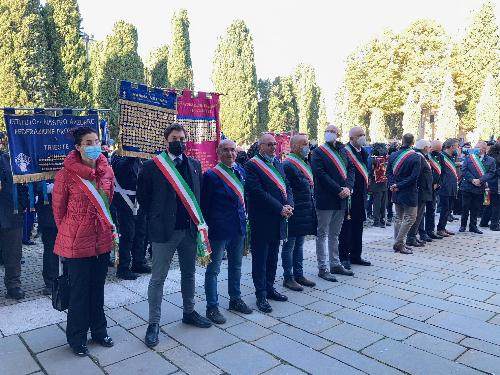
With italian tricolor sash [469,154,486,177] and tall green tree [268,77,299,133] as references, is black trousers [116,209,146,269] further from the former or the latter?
tall green tree [268,77,299,133]

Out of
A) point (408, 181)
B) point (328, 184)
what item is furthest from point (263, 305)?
point (408, 181)

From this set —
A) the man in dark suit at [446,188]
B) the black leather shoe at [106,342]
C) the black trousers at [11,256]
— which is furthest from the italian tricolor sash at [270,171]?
the man in dark suit at [446,188]

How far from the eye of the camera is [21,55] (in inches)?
714

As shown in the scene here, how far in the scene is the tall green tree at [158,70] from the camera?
1334 inches

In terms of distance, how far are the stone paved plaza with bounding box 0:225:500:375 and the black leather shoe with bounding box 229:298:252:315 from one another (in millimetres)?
99

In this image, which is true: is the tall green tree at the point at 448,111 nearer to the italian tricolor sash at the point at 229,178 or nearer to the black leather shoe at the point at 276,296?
the black leather shoe at the point at 276,296

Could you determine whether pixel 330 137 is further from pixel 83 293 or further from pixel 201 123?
pixel 83 293

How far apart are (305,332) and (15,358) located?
266 centimetres

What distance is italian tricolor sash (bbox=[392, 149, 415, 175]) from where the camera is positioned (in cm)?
751

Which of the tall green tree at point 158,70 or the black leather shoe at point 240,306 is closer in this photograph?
the black leather shoe at point 240,306

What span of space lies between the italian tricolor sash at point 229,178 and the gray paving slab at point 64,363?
2063 mm

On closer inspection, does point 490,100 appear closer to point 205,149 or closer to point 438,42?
point 438,42

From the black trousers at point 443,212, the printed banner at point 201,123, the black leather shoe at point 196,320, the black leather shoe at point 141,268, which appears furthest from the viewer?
the black trousers at point 443,212

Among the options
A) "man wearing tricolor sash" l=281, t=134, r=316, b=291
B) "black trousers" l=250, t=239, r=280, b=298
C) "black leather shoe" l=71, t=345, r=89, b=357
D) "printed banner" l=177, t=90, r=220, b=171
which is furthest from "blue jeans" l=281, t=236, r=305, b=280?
"black leather shoe" l=71, t=345, r=89, b=357
